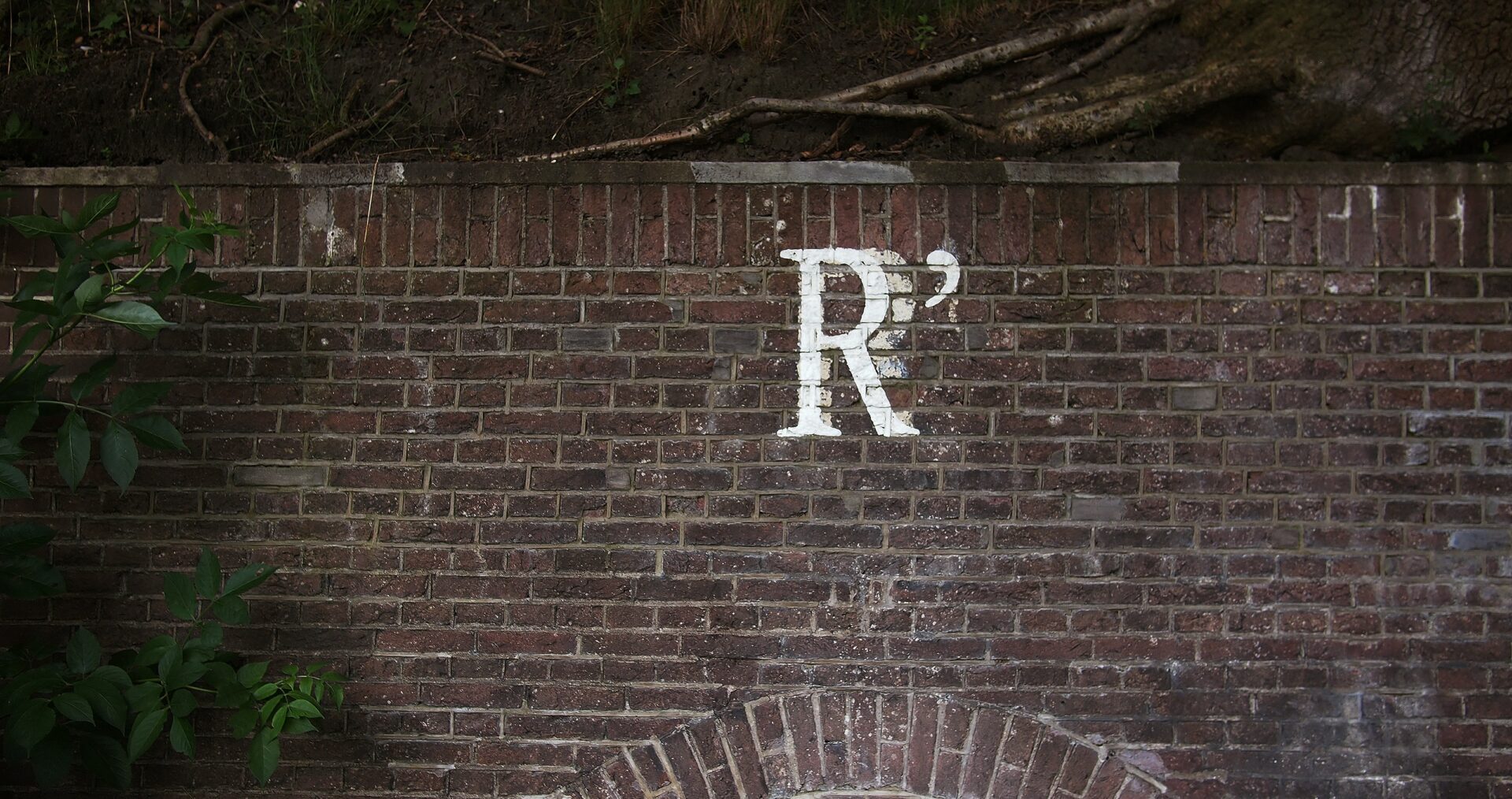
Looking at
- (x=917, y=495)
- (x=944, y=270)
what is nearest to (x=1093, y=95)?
(x=944, y=270)

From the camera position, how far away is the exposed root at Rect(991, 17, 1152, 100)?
3.30 meters

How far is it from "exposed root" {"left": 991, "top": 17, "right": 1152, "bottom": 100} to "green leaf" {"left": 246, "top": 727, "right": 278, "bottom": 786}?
3.14 meters

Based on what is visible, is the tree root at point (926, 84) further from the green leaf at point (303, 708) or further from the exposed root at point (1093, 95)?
the green leaf at point (303, 708)

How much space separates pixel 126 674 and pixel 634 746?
1549 millimetres

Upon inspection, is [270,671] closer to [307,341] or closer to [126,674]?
[126,674]

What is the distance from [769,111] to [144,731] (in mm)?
2729

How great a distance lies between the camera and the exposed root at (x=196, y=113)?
3287mm

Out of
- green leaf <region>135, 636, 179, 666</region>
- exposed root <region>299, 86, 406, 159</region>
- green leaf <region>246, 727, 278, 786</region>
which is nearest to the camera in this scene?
green leaf <region>246, 727, 278, 786</region>

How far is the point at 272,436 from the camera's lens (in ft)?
9.90

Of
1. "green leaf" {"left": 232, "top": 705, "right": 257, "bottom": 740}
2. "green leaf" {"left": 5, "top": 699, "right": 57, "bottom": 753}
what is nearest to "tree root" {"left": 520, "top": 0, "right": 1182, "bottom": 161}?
"green leaf" {"left": 232, "top": 705, "right": 257, "bottom": 740}

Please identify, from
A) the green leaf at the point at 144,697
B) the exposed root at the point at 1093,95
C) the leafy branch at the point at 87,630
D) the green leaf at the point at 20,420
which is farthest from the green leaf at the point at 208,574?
the exposed root at the point at 1093,95

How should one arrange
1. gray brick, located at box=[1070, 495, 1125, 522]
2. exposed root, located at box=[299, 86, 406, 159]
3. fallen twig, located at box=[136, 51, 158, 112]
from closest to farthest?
gray brick, located at box=[1070, 495, 1125, 522], exposed root, located at box=[299, 86, 406, 159], fallen twig, located at box=[136, 51, 158, 112]

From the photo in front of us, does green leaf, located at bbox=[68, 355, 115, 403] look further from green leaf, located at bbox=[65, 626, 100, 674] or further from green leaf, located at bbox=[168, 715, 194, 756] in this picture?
green leaf, located at bbox=[168, 715, 194, 756]

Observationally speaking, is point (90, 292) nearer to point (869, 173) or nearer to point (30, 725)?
point (30, 725)
